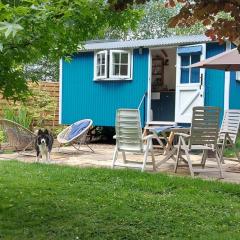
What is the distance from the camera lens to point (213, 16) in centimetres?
296

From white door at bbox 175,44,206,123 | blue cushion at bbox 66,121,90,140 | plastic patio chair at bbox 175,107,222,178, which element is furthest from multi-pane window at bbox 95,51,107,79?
plastic patio chair at bbox 175,107,222,178

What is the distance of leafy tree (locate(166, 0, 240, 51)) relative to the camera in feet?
9.20

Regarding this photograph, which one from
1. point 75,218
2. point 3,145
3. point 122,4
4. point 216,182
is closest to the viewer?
point 122,4

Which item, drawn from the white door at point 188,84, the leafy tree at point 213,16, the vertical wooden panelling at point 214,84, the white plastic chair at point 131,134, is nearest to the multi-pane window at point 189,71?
the white door at point 188,84

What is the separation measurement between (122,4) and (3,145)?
28.4 ft

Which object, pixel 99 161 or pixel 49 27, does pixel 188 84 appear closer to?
pixel 99 161

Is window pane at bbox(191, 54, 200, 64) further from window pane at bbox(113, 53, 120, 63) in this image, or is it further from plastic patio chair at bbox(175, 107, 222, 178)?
plastic patio chair at bbox(175, 107, 222, 178)

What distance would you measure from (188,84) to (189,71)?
313 mm

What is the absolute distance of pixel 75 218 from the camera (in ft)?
14.2

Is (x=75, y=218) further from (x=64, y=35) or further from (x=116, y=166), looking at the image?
(x=116, y=166)

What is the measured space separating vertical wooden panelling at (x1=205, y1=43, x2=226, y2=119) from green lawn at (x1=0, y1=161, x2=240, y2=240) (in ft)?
16.3

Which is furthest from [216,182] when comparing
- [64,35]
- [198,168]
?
[64,35]

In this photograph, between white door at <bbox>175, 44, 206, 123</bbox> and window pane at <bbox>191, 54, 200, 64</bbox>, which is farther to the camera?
window pane at <bbox>191, 54, 200, 64</bbox>

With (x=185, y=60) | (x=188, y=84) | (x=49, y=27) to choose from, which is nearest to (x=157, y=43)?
(x=185, y=60)
